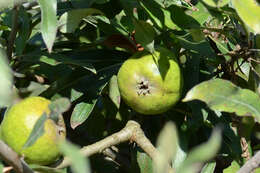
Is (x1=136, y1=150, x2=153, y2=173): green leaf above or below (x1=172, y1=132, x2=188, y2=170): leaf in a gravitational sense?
below

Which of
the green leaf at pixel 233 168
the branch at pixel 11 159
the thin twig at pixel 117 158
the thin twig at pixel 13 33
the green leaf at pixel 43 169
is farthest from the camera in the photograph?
the thin twig at pixel 117 158

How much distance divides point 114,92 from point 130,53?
0.58 ft

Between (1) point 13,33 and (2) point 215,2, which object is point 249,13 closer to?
(2) point 215,2

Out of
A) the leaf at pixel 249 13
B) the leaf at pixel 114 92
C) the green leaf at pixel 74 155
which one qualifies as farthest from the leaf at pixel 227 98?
the green leaf at pixel 74 155

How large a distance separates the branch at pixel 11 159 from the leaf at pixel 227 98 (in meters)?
0.44

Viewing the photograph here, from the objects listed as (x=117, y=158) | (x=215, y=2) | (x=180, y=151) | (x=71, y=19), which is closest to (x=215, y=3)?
(x=215, y=2)

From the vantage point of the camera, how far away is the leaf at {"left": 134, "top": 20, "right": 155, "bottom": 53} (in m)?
1.32

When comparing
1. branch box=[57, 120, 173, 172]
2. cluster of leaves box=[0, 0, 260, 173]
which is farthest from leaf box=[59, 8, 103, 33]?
branch box=[57, 120, 173, 172]

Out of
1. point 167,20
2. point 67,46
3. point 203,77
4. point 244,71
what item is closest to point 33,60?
point 67,46

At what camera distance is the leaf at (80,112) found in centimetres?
146

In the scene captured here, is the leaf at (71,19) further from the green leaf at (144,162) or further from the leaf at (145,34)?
the green leaf at (144,162)

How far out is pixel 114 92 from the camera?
1.48 m

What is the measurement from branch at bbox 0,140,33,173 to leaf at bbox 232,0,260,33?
63 centimetres

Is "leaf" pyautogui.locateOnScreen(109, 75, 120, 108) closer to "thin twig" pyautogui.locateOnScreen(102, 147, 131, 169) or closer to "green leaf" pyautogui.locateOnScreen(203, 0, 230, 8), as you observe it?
"thin twig" pyautogui.locateOnScreen(102, 147, 131, 169)
